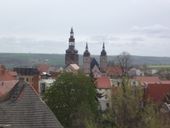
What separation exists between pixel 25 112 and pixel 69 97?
2618cm

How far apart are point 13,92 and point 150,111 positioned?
421 inches

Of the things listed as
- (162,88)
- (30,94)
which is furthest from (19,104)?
(162,88)

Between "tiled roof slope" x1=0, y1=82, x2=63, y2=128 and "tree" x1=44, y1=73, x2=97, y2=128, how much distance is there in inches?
915

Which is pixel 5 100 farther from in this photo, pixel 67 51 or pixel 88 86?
pixel 67 51

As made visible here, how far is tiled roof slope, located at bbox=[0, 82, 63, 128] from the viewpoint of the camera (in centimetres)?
1980

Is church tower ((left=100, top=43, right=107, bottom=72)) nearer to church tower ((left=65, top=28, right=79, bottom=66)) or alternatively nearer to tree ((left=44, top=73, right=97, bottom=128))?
church tower ((left=65, top=28, right=79, bottom=66))

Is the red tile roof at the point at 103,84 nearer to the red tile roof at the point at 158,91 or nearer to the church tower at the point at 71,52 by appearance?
the red tile roof at the point at 158,91

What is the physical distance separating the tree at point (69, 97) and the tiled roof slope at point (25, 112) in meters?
23.2

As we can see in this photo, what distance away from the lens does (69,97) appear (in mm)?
46250

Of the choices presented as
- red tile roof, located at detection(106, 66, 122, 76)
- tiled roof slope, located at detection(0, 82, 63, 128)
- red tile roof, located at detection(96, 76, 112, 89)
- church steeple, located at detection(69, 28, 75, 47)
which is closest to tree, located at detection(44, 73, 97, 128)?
tiled roof slope, located at detection(0, 82, 63, 128)

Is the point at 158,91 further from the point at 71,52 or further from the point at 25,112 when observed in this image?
the point at 71,52

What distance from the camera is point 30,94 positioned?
20688 millimetres

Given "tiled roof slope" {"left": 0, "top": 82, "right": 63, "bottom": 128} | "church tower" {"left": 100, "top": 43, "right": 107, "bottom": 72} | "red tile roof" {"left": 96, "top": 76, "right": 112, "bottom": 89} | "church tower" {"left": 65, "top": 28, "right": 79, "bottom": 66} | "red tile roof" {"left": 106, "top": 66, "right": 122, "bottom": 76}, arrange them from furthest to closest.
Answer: "church tower" {"left": 100, "top": 43, "right": 107, "bottom": 72} < "red tile roof" {"left": 106, "top": 66, "right": 122, "bottom": 76} < "church tower" {"left": 65, "top": 28, "right": 79, "bottom": 66} < "red tile roof" {"left": 96, "top": 76, "right": 112, "bottom": 89} < "tiled roof slope" {"left": 0, "top": 82, "right": 63, "bottom": 128}

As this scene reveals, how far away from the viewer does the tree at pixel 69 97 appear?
148 ft
